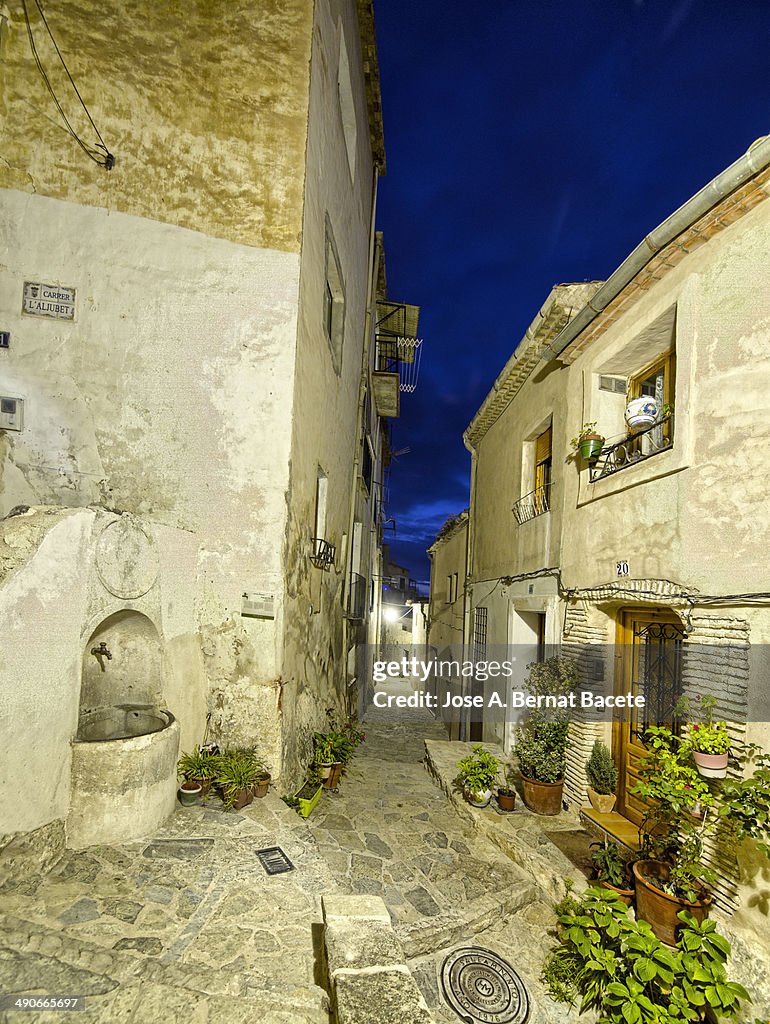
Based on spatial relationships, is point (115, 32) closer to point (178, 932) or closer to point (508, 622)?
point (178, 932)

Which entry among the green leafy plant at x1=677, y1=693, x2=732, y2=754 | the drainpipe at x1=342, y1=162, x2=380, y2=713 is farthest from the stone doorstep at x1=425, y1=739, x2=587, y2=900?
the drainpipe at x1=342, y1=162, x2=380, y2=713

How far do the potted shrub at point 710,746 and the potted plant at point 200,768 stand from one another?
4874mm

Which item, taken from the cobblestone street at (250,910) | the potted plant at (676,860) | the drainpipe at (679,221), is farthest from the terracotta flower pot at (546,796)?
the drainpipe at (679,221)

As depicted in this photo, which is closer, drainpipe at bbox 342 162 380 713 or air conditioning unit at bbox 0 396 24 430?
air conditioning unit at bbox 0 396 24 430

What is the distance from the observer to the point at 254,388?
6.38 meters

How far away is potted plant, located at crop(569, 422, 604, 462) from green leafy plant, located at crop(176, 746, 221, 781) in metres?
6.06

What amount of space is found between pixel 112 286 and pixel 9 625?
4390 millimetres

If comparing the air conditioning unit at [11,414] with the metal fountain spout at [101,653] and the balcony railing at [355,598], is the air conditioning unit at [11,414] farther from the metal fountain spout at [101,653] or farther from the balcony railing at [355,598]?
the balcony railing at [355,598]

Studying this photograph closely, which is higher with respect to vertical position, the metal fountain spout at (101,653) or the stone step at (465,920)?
the metal fountain spout at (101,653)

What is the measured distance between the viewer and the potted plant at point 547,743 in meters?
7.00

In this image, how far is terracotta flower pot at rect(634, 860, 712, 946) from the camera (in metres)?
4.54

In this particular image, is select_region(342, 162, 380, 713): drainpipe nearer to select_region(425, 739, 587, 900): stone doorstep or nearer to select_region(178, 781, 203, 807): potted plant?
select_region(425, 739, 587, 900): stone doorstep

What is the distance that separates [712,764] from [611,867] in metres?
1.67

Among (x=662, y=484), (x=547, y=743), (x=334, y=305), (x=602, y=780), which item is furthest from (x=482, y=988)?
(x=334, y=305)
